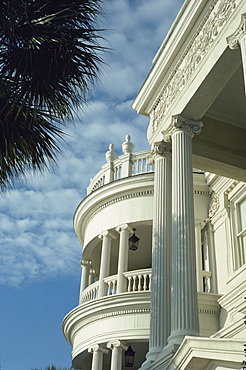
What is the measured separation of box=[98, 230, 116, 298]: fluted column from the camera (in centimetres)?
2088

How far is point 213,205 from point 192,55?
750cm

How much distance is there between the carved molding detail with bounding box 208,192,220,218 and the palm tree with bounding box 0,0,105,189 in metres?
11.0

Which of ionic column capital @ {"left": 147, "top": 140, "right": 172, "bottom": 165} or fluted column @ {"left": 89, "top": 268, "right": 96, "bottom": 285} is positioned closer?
ionic column capital @ {"left": 147, "top": 140, "right": 172, "bottom": 165}

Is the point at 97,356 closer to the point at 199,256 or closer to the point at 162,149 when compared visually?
the point at 199,256

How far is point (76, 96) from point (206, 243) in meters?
11.5

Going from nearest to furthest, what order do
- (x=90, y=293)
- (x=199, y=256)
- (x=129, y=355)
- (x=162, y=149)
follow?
(x=162, y=149)
(x=199, y=256)
(x=129, y=355)
(x=90, y=293)

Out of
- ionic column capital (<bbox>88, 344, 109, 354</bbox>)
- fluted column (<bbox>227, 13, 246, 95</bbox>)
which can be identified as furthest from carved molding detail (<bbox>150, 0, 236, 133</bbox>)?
ionic column capital (<bbox>88, 344, 109, 354</bbox>)

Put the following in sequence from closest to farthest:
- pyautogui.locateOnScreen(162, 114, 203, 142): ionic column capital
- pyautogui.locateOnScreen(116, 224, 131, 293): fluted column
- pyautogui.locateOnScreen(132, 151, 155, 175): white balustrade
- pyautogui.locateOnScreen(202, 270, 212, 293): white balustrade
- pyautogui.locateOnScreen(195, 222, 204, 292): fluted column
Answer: pyautogui.locateOnScreen(162, 114, 203, 142): ionic column capital < pyautogui.locateOnScreen(195, 222, 204, 292): fluted column < pyautogui.locateOnScreen(202, 270, 212, 293): white balustrade < pyautogui.locateOnScreen(116, 224, 131, 293): fluted column < pyautogui.locateOnScreen(132, 151, 155, 175): white balustrade

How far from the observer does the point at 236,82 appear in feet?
47.7

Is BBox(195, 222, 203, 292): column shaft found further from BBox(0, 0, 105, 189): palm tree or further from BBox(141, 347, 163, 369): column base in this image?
BBox(0, 0, 105, 189): palm tree

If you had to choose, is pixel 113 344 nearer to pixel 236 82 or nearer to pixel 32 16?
pixel 236 82

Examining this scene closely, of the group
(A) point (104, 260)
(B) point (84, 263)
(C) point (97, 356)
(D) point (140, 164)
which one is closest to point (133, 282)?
(A) point (104, 260)

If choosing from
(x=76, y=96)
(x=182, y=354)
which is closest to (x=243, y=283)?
(x=182, y=354)

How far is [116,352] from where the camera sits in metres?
19.2
